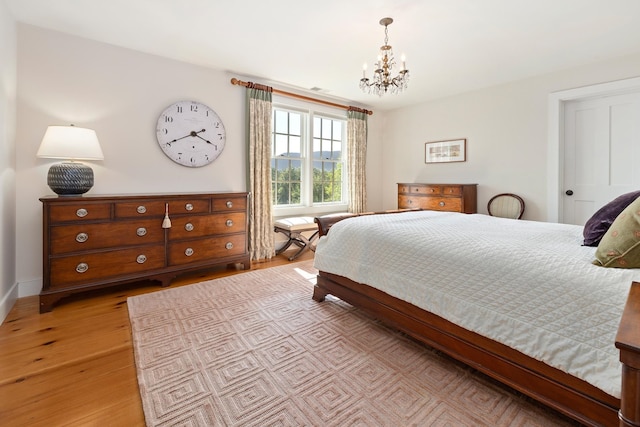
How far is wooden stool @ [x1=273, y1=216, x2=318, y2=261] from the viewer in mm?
4055

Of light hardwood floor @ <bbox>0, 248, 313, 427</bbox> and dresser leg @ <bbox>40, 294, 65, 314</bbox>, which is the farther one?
dresser leg @ <bbox>40, 294, 65, 314</bbox>

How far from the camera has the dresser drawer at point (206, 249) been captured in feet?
10.4

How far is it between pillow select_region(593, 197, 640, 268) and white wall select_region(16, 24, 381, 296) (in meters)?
3.68

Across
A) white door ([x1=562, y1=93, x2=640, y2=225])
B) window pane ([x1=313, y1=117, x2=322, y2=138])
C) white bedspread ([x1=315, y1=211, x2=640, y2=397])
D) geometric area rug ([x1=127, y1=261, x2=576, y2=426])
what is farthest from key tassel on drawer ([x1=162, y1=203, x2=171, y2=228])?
white door ([x1=562, y1=93, x2=640, y2=225])

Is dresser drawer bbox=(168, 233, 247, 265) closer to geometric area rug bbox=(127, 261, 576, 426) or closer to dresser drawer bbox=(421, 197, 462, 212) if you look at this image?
geometric area rug bbox=(127, 261, 576, 426)

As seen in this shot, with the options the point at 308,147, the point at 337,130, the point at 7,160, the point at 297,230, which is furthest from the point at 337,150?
the point at 7,160

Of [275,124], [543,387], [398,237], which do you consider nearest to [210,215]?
[275,124]

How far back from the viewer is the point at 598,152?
3551mm

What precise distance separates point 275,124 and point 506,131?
130 inches

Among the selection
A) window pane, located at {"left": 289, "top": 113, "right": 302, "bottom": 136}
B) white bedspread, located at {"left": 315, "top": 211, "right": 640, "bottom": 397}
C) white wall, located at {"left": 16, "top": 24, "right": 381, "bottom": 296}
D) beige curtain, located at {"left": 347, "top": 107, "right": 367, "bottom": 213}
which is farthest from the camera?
beige curtain, located at {"left": 347, "top": 107, "right": 367, "bottom": 213}

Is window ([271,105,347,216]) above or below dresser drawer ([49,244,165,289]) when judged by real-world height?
above

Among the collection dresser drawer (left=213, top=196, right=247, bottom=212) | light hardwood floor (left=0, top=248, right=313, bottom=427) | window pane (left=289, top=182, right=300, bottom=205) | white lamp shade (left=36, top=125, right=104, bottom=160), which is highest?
white lamp shade (left=36, top=125, right=104, bottom=160)

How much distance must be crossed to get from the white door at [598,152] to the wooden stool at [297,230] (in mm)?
3315

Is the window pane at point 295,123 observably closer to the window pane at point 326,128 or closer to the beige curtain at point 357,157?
the window pane at point 326,128
